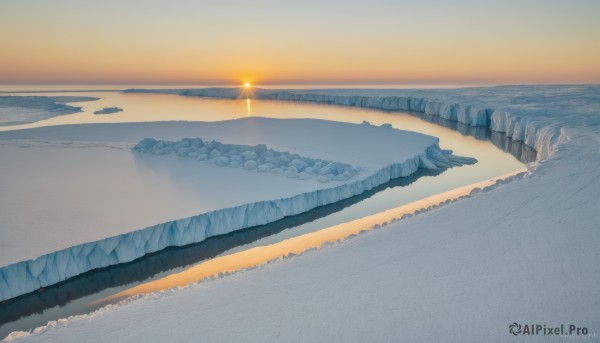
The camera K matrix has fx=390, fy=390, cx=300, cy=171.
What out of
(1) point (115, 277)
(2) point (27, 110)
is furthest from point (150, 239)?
(2) point (27, 110)

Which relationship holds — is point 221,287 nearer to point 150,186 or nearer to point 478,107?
point 150,186

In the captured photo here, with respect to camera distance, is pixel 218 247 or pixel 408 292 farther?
pixel 218 247

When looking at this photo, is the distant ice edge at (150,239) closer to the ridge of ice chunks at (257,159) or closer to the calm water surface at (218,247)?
the calm water surface at (218,247)

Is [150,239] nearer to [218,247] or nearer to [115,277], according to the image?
[115,277]

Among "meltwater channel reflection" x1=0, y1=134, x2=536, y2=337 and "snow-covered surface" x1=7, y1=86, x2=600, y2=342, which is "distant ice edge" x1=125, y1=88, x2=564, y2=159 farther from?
"snow-covered surface" x1=7, y1=86, x2=600, y2=342

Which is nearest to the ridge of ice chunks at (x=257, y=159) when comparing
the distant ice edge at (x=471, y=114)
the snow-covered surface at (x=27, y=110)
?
the distant ice edge at (x=471, y=114)

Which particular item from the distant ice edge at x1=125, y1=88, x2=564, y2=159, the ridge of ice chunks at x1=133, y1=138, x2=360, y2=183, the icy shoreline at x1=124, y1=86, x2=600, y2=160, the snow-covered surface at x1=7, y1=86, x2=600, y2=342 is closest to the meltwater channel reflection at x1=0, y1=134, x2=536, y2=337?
the ridge of ice chunks at x1=133, y1=138, x2=360, y2=183
